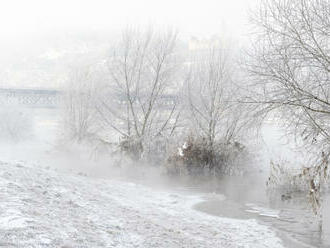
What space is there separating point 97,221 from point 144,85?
2007 cm

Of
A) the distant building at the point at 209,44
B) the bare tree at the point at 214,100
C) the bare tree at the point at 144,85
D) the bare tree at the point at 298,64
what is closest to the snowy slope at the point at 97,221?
the bare tree at the point at 298,64

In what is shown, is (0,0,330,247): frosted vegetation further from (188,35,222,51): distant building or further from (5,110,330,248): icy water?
(188,35,222,51): distant building

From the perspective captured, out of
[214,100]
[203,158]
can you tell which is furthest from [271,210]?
[214,100]

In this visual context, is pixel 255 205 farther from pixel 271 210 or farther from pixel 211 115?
pixel 211 115

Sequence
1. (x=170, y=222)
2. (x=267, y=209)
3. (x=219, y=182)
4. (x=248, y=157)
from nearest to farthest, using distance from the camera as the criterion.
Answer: (x=170, y=222), (x=267, y=209), (x=219, y=182), (x=248, y=157)

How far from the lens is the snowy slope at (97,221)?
8102mm

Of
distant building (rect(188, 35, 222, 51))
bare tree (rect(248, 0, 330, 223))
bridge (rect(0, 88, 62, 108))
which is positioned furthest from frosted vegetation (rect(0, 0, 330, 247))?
bridge (rect(0, 88, 62, 108))

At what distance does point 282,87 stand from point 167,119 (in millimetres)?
16670

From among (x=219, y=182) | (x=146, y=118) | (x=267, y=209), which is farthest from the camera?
(x=146, y=118)

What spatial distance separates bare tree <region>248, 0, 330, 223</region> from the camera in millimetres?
11750

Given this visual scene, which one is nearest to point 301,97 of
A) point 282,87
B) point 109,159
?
point 282,87

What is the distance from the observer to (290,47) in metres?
12.3

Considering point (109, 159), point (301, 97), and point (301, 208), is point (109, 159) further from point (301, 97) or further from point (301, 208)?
point (301, 97)

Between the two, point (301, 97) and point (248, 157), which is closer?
point (301, 97)
